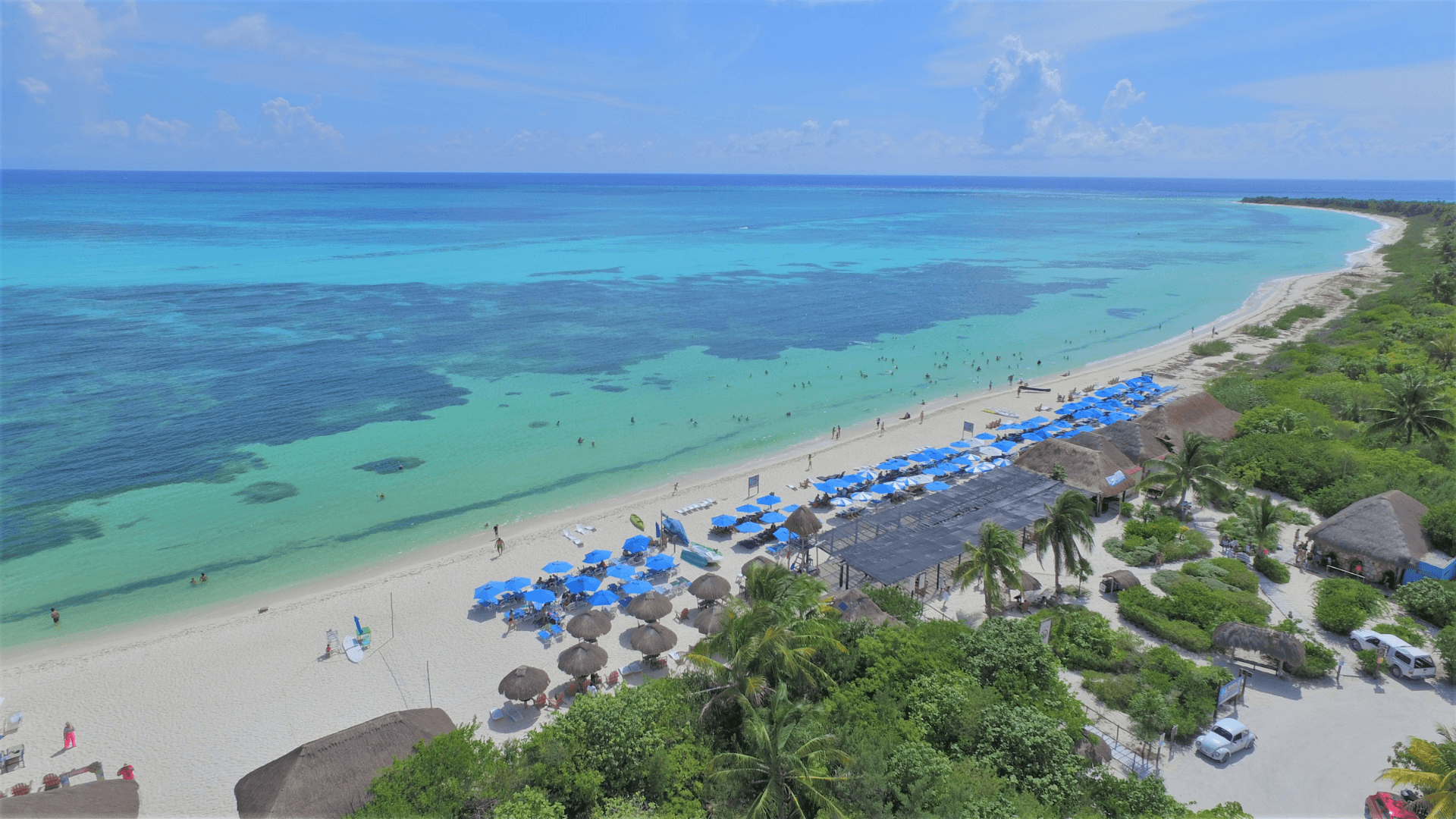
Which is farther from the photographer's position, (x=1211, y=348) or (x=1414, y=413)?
(x=1211, y=348)

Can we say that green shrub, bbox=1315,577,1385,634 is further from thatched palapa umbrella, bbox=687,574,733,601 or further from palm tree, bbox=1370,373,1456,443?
thatched palapa umbrella, bbox=687,574,733,601

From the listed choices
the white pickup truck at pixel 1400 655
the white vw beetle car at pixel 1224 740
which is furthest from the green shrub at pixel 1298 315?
the white vw beetle car at pixel 1224 740

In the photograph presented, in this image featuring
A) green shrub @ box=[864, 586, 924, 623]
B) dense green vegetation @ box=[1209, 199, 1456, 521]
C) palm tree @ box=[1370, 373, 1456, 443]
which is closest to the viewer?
green shrub @ box=[864, 586, 924, 623]

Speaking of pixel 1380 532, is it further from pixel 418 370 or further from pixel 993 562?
pixel 418 370

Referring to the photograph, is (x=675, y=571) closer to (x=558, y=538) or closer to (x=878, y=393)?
(x=558, y=538)

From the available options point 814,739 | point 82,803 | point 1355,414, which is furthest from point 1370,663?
point 82,803

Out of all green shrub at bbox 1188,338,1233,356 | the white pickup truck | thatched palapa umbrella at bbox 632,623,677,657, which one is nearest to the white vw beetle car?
the white pickup truck
